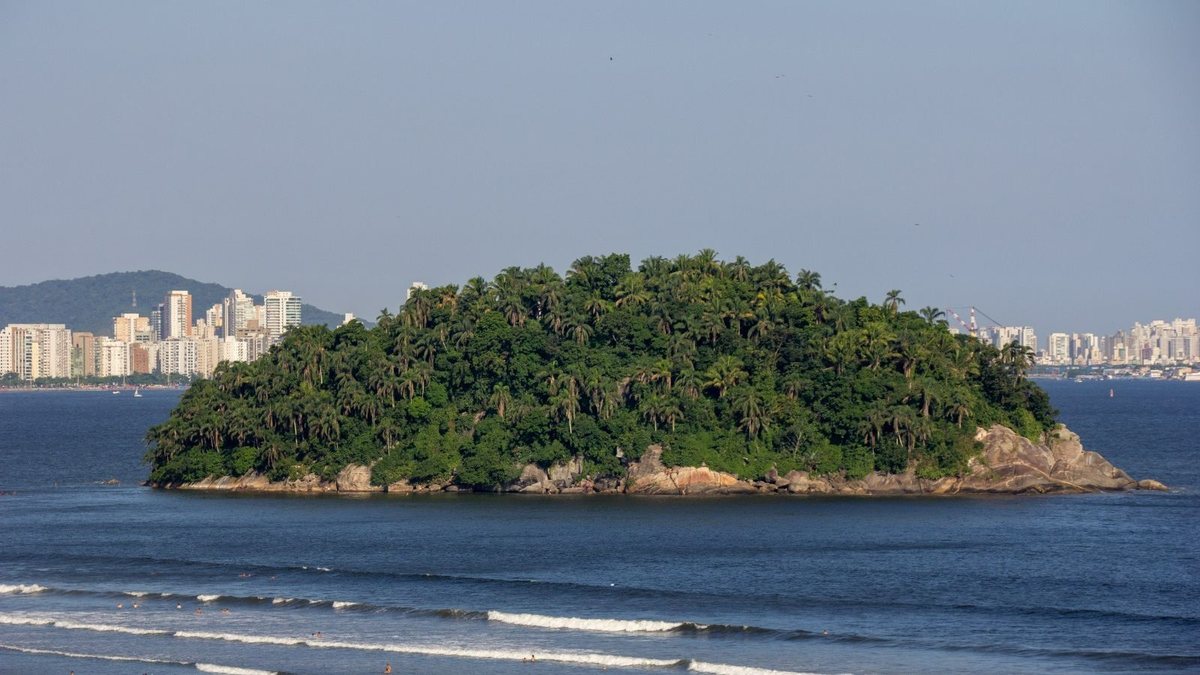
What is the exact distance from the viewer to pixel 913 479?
390 ft

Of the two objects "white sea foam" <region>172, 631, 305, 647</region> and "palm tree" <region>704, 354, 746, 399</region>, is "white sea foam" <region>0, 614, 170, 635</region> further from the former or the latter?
"palm tree" <region>704, 354, 746, 399</region>

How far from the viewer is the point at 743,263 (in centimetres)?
14075

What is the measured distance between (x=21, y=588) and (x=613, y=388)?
55328 millimetres

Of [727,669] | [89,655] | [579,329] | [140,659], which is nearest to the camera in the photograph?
[727,669]

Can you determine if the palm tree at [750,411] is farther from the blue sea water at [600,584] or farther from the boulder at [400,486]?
the boulder at [400,486]

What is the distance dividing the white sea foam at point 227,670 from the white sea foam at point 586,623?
526 inches

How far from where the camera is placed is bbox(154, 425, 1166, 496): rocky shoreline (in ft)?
391

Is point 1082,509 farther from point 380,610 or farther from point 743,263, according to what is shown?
point 380,610

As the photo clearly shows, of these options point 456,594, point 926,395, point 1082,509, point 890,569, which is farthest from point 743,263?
point 456,594

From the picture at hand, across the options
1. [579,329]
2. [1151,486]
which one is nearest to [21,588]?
[579,329]

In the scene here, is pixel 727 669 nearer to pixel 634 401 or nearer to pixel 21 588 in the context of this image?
pixel 21 588

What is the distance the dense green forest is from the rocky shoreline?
1.03 m

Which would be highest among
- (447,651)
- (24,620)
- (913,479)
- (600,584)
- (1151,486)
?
(913,479)

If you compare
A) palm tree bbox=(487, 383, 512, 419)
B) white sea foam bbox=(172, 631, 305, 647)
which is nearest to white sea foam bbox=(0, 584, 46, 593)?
white sea foam bbox=(172, 631, 305, 647)
